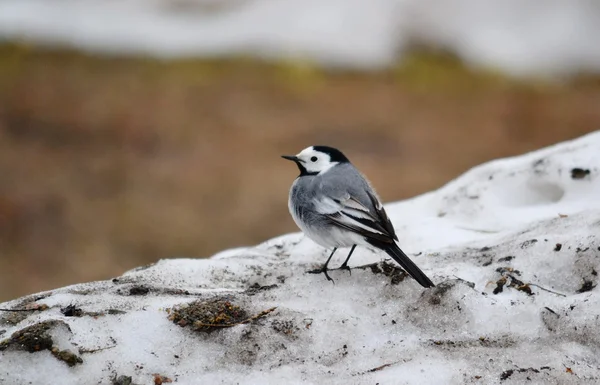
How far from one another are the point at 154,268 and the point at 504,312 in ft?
6.23

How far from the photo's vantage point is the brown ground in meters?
8.66

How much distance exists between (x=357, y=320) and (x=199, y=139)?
Answer: 795cm

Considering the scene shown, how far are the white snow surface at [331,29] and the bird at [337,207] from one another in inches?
334

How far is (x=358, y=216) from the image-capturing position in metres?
3.71

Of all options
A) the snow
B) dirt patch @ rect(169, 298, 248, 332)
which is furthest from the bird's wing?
dirt patch @ rect(169, 298, 248, 332)

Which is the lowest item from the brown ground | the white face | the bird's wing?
the brown ground

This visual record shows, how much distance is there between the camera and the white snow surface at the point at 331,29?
12.6 metres

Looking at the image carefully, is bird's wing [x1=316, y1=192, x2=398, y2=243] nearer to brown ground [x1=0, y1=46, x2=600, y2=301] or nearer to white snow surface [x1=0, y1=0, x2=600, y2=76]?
brown ground [x1=0, y1=46, x2=600, y2=301]

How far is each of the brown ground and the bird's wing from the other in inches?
185

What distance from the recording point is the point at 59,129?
10.6 meters

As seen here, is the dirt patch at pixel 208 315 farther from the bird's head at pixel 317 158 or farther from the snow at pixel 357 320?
the bird's head at pixel 317 158

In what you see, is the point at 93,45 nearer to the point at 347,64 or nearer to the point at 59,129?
the point at 59,129

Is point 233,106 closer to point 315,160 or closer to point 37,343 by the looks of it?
point 315,160

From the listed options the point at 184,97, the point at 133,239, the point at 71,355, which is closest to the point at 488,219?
the point at 71,355
